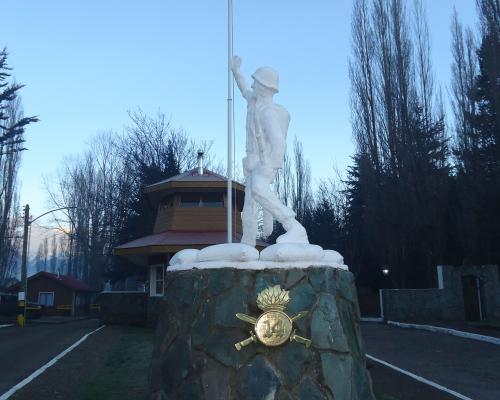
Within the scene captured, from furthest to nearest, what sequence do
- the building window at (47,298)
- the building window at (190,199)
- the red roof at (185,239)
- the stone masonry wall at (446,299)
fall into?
the building window at (47,298), the building window at (190,199), the stone masonry wall at (446,299), the red roof at (185,239)

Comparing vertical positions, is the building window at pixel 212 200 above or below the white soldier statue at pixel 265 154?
above

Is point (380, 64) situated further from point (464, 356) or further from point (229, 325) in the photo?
point (229, 325)

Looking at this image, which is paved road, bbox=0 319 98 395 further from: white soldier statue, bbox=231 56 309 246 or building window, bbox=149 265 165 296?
white soldier statue, bbox=231 56 309 246

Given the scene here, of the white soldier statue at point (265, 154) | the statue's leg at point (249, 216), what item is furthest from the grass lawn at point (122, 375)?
the white soldier statue at point (265, 154)

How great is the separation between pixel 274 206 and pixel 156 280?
52.9 feet

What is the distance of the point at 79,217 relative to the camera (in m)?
46.2

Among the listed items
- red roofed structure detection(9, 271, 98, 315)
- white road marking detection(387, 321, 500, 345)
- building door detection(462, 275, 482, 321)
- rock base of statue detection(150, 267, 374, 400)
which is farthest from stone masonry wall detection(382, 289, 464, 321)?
red roofed structure detection(9, 271, 98, 315)

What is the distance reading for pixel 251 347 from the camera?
506cm

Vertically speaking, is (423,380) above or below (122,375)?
below

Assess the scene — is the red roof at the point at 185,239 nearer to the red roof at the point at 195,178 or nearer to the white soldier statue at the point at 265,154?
the red roof at the point at 195,178

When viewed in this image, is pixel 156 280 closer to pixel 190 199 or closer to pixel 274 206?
pixel 190 199

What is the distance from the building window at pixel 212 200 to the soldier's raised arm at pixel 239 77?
15.1 metres

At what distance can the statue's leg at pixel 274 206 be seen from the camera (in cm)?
599

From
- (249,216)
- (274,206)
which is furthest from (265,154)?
(249,216)
